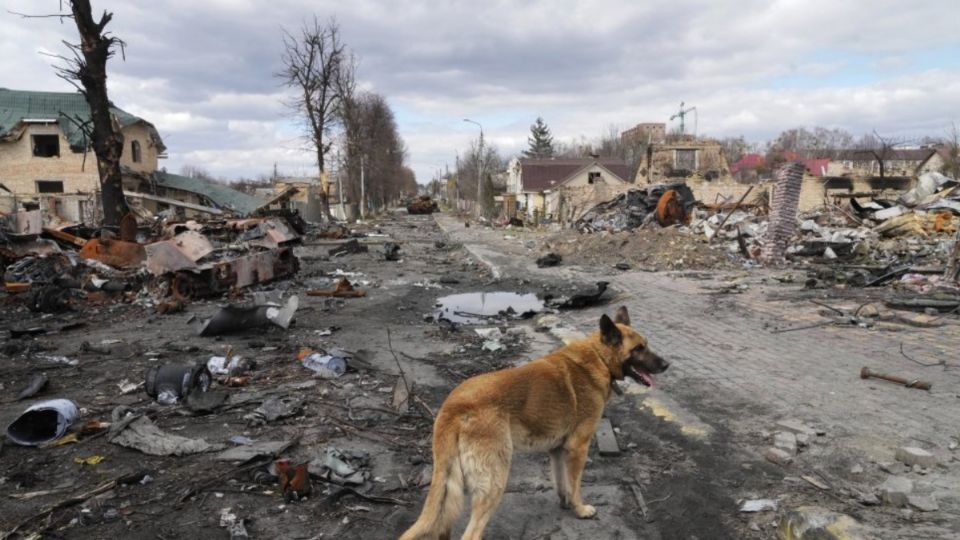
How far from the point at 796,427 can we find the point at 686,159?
4690 centimetres

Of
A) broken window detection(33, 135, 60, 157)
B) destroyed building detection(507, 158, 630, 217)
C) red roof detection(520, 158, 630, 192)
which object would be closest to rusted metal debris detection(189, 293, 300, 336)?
broken window detection(33, 135, 60, 157)

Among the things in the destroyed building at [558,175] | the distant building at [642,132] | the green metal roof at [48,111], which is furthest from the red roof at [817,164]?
the green metal roof at [48,111]

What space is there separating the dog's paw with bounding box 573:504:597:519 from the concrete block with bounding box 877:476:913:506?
5.84ft

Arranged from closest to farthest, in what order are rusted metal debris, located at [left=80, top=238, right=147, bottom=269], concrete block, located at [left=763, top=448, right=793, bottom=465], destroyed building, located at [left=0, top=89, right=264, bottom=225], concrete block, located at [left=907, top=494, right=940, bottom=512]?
concrete block, located at [left=907, top=494, right=940, bottom=512] → concrete block, located at [left=763, top=448, right=793, bottom=465] → rusted metal debris, located at [left=80, top=238, right=147, bottom=269] → destroyed building, located at [left=0, top=89, right=264, bottom=225]

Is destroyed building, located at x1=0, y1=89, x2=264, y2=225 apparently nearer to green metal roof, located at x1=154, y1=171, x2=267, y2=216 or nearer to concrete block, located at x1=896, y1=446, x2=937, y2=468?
green metal roof, located at x1=154, y1=171, x2=267, y2=216

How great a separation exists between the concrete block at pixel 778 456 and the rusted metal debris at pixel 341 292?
9397mm

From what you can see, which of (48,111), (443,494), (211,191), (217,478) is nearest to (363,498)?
(217,478)

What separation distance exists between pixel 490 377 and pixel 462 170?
299 ft

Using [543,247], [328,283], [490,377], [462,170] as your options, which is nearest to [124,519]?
[490,377]

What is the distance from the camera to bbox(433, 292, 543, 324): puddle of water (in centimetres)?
1071

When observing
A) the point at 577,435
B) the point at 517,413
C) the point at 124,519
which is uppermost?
the point at 517,413

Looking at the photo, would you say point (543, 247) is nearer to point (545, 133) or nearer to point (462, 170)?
point (462, 170)

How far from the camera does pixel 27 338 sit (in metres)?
8.72

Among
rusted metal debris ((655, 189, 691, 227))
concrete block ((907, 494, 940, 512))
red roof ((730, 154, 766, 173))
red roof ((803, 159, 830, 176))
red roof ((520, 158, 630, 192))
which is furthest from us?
red roof ((730, 154, 766, 173))
